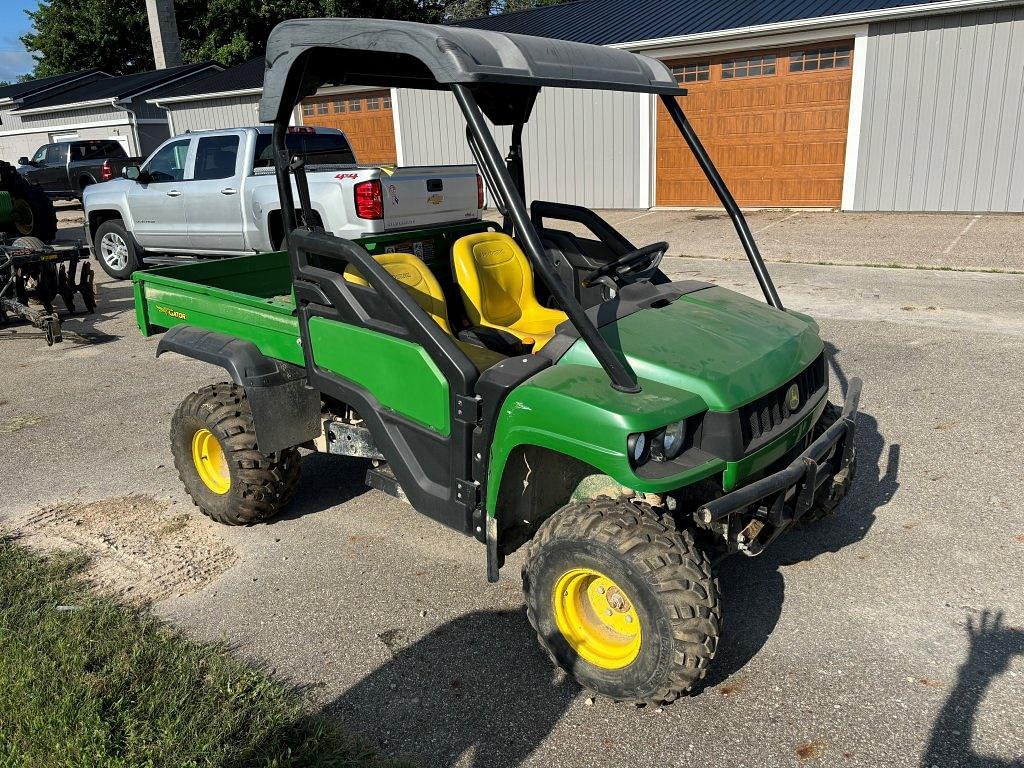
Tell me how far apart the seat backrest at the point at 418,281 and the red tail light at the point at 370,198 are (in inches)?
171

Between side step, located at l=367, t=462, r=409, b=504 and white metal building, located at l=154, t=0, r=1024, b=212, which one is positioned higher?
white metal building, located at l=154, t=0, r=1024, b=212

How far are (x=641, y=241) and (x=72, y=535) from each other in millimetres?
10192

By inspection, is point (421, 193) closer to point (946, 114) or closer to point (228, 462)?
point (228, 462)

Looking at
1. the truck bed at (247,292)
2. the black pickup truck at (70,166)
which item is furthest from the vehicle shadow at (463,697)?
the black pickup truck at (70,166)

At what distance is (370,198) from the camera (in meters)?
8.31

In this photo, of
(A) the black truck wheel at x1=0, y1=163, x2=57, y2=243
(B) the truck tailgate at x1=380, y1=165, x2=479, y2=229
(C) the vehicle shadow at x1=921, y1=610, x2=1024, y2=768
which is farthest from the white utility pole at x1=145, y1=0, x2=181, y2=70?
(C) the vehicle shadow at x1=921, y1=610, x2=1024, y2=768

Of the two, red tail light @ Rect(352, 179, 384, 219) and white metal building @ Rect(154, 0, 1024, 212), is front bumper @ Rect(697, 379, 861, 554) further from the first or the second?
white metal building @ Rect(154, 0, 1024, 212)

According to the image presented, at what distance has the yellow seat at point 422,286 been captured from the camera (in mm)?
3938

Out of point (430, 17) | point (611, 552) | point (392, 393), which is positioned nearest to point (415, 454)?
point (392, 393)

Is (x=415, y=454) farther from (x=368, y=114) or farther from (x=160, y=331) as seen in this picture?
(x=368, y=114)

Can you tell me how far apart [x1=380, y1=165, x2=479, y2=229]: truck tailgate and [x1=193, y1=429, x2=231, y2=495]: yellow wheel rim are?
4042 millimetres

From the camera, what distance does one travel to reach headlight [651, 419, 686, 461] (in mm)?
2890

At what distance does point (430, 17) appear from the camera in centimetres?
3466

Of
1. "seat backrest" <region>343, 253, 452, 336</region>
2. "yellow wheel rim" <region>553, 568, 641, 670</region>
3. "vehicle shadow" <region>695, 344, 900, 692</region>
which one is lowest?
"vehicle shadow" <region>695, 344, 900, 692</region>
